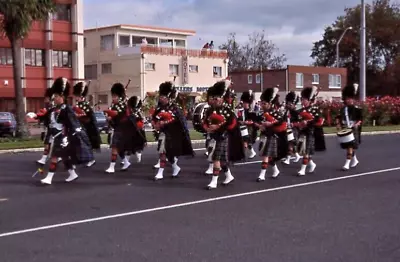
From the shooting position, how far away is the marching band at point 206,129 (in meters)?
12.5

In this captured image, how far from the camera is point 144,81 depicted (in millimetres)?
58188

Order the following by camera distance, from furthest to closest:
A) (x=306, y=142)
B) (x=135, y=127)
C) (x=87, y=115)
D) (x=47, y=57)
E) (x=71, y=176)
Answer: (x=47, y=57), (x=87, y=115), (x=135, y=127), (x=306, y=142), (x=71, y=176)

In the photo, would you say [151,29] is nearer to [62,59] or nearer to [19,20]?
[62,59]

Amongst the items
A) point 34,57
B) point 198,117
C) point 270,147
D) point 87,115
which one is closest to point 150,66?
point 34,57

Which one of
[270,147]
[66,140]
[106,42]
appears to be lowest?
[270,147]

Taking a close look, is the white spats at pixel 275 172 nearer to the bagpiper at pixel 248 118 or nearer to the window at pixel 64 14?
the bagpiper at pixel 248 118

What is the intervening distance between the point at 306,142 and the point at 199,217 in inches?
226

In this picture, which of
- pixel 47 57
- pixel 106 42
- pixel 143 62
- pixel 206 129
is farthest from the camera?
pixel 106 42

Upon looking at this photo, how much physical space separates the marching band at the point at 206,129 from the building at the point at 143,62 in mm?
42015

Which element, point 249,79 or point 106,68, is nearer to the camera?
point 106,68

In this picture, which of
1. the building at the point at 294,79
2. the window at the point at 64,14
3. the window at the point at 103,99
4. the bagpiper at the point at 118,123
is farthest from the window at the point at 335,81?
the bagpiper at the point at 118,123

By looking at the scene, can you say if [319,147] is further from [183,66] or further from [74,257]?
[183,66]

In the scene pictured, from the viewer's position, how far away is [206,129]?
494 inches

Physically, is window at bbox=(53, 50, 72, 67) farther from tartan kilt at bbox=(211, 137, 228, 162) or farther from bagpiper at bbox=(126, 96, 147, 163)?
tartan kilt at bbox=(211, 137, 228, 162)
